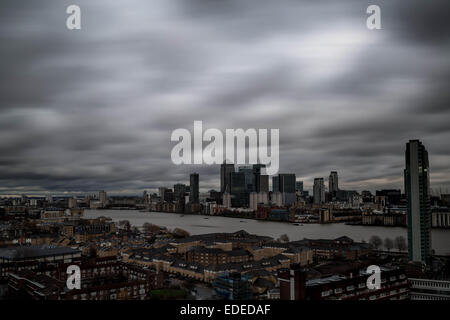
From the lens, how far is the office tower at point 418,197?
738 centimetres

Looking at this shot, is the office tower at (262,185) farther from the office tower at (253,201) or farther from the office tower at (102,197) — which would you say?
the office tower at (102,197)

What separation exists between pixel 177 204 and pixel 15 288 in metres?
24.6

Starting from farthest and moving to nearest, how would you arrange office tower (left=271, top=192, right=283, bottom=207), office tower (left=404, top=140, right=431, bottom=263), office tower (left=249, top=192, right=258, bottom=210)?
office tower (left=249, top=192, right=258, bottom=210)
office tower (left=271, top=192, right=283, bottom=207)
office tower (left=404, top=140, right=431, bottom=263)

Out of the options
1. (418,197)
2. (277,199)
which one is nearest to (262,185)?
(277,199)

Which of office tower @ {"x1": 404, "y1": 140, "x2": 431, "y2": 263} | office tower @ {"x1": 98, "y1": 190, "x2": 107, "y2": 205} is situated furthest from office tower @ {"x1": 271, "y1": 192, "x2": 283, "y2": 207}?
office tower @ {"x1": 98, "y1": 190, "x2": 107, "y2": 205}

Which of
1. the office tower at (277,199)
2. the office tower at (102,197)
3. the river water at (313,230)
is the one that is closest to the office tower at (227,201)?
the office tower at (277,199)

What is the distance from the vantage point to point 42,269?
243 inches

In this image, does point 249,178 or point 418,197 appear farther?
point 249,178

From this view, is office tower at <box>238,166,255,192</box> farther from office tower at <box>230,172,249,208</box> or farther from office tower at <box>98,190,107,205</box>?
office tower at <box>98,190,107,205</box>

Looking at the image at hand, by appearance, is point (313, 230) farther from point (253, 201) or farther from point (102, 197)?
point (102, 197)

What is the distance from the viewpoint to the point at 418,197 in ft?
24.3

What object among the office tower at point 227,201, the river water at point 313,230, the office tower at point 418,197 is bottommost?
the river water at point 313,230

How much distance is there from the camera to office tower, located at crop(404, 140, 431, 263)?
24.2 ft
